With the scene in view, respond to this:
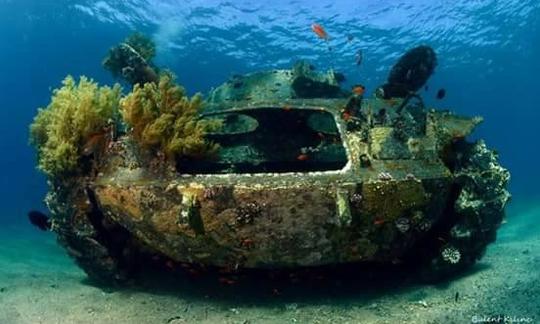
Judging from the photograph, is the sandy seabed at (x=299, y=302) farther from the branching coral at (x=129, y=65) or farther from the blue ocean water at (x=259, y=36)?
the blue ocean water at (x=259, y=36)

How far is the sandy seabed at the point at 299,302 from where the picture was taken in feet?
18.0

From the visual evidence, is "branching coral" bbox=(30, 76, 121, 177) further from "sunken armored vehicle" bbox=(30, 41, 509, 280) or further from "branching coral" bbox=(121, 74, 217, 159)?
"branching coral" bbox=(121, 74, 217, 159)

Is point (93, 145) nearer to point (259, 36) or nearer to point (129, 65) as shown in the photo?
point (129, 65)

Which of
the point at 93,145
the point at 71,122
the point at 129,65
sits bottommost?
the point at 93,145

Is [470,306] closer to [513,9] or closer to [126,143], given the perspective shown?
[126,143]

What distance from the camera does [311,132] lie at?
29.2 feet

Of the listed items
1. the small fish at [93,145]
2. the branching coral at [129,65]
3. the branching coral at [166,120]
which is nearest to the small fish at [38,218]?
the small fish at [93,145]

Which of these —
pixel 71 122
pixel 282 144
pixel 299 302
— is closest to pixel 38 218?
pixel 71 122

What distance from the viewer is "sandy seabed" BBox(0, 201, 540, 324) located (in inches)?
216

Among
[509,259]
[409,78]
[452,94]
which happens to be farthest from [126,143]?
[452,94]

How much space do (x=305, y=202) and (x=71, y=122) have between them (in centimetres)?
409

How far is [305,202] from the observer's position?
5.41m

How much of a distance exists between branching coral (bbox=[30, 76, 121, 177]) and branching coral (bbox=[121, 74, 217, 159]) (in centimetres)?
82

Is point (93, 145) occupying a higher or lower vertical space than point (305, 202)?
higher
